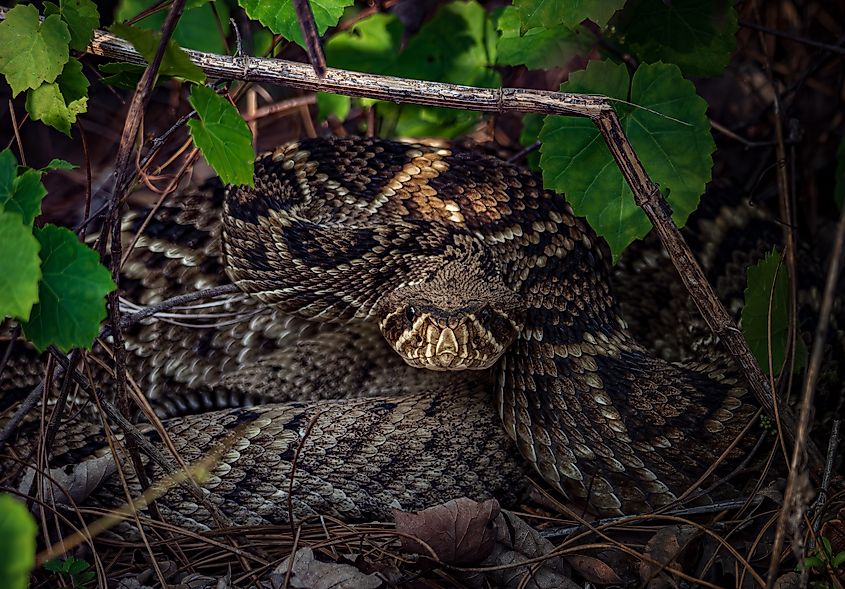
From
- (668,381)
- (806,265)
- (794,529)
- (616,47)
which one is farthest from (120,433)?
(806,265)

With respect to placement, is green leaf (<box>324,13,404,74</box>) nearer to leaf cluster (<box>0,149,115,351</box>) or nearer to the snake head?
the snake head

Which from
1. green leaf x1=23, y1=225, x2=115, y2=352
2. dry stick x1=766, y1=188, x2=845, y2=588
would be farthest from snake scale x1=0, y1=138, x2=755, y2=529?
green leaf x1=23, y1=225, x2=115, y2=352

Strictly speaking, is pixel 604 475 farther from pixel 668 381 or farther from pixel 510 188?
pixel 510 188

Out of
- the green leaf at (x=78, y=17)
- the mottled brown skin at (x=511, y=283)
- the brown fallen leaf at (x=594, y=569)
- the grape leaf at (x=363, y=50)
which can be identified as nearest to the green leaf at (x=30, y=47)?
the green leaf at (x=78, y=17)

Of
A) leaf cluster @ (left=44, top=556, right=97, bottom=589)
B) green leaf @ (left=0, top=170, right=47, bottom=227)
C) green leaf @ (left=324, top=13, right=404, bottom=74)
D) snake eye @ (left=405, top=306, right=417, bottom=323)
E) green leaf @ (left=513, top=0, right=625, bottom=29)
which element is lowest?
leaf cluster @ (left=44, top=556, right=97, bottom=589)

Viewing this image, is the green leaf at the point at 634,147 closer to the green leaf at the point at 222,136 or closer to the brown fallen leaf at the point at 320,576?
the green leaf at the point at 222,136

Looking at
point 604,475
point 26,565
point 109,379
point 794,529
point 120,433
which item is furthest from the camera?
point 109,379

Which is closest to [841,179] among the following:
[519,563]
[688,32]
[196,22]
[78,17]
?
[688,32]
